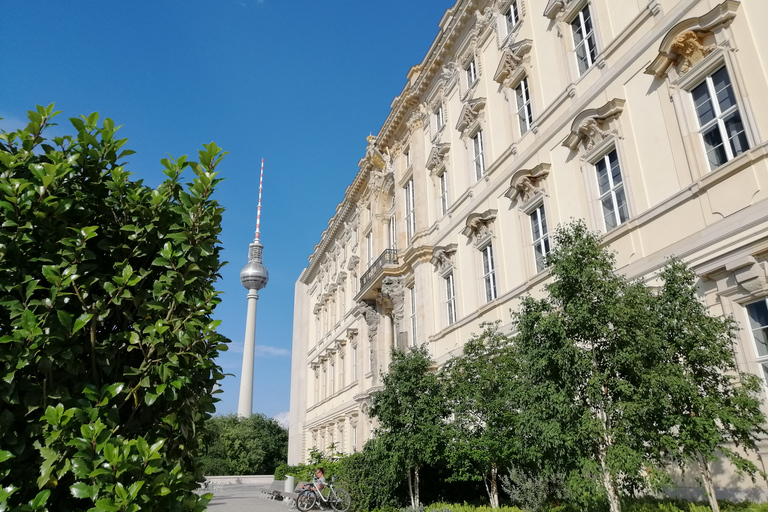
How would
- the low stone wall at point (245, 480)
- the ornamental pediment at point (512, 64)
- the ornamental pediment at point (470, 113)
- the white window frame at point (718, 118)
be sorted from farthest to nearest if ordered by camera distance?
the low stone wall at point (245, 480), the ornamental pediment at point (470, 113), the ornamental pediment at point (512, 64), the white window frame at point (718, 118)

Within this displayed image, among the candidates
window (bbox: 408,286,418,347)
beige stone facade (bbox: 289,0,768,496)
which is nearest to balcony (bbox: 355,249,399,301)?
beige stone facade (bbox: 289,0,768,496)

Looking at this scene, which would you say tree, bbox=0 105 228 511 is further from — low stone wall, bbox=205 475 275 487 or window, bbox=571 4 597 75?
low stone wall, bbox=205 475 275 487

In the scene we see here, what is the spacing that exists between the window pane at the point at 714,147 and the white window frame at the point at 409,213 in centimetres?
1584

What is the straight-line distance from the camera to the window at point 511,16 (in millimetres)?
18719

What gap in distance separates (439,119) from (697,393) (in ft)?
63.6

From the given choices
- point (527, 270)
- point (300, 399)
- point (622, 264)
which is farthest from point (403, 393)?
point (300, 399)

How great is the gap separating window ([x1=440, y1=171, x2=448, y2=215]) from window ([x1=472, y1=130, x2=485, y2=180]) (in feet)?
8.04

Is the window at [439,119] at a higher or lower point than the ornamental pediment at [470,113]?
higher

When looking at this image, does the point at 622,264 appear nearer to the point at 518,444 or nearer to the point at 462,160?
the point at 518,444

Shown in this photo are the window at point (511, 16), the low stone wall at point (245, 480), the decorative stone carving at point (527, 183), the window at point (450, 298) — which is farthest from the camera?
the low stone wall at point (245, 480)

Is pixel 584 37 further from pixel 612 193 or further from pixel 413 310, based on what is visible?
pixel 413 310

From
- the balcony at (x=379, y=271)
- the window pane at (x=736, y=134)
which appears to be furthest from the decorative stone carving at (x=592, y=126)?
the balcony at (x=379, y=271)

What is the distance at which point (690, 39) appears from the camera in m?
10.6

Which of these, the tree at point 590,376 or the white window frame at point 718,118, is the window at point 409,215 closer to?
the white window frame at point 718,118
